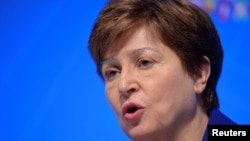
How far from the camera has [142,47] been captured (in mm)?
887

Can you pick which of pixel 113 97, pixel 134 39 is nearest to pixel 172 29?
pixel 134 39

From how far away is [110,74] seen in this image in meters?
0.94

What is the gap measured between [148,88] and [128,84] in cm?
4

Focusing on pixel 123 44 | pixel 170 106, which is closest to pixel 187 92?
pixel 170 106

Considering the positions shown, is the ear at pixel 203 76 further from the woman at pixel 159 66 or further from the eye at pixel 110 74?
the eye at pixel 110 74

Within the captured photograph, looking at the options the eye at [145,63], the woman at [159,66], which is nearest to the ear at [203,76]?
the woman at [159,66]

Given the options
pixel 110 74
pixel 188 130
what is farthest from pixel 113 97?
pixel 188 130

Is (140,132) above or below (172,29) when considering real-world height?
below

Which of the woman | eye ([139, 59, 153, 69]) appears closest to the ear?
the woman

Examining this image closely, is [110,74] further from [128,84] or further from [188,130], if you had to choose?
[188,130]

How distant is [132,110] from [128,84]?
0.05 m

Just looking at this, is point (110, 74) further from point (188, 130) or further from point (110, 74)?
point (188, 130)

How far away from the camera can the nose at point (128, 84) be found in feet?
2.81

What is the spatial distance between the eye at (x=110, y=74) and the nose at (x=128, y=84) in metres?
0.05
